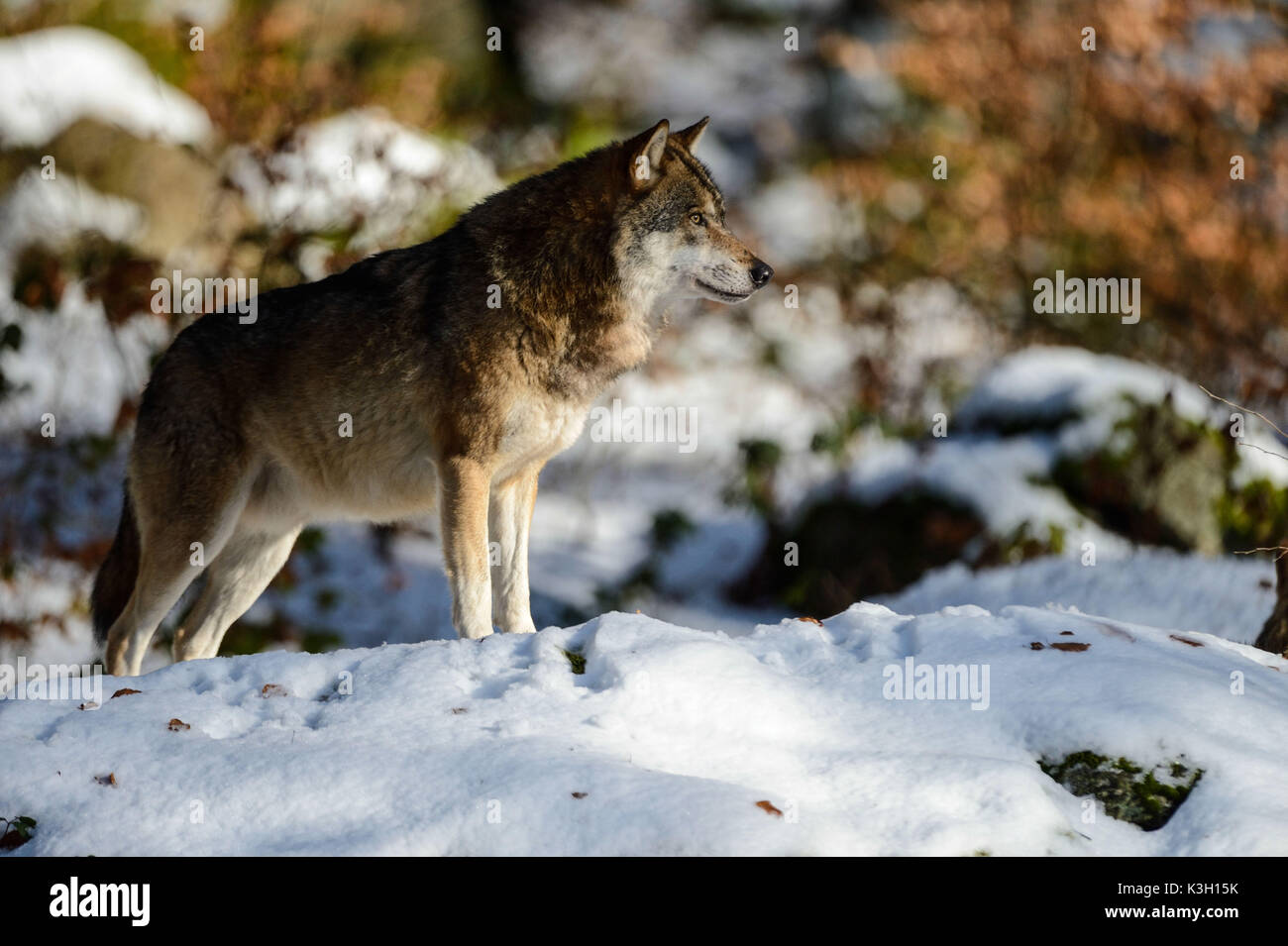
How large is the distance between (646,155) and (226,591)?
2.94m

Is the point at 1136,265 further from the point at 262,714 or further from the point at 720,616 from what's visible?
the point at 262,714

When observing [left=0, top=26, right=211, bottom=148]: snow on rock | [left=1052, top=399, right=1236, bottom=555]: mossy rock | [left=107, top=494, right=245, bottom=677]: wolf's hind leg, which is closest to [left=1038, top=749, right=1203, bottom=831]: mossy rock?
[left=107, top=494, right=245, bottom=677]: wolf's hind leg

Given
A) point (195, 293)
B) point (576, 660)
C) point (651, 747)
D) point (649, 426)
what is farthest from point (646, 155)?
point (649, 426)

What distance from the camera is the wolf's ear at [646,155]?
17.3ft

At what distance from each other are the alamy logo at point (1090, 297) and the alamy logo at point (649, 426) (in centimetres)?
361

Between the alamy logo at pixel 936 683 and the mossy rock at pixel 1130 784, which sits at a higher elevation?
the alamy logo at pixel 936 683

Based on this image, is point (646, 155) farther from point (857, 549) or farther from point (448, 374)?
point (857, 549)

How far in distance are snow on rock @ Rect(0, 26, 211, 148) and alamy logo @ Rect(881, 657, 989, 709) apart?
912 centimetres

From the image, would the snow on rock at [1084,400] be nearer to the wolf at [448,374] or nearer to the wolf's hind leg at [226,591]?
the wolf at [448,374]

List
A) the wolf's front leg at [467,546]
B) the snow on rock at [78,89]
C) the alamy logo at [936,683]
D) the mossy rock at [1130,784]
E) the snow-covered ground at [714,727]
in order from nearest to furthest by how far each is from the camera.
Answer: the snow-covered ground at [714,727] < the mossy rock at [1130,784] < the alamy logo at [936,683] < the wolf's front leg at [467,546] < the snow on rock at [78,89]

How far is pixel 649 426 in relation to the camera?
12.2 m

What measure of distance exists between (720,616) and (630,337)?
→ 4.36 metres

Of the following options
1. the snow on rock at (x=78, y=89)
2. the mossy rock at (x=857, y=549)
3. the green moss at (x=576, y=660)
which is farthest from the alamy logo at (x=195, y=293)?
Answer: the green moss at (x=576, y=660)

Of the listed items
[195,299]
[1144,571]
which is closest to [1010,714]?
[1144,571]
